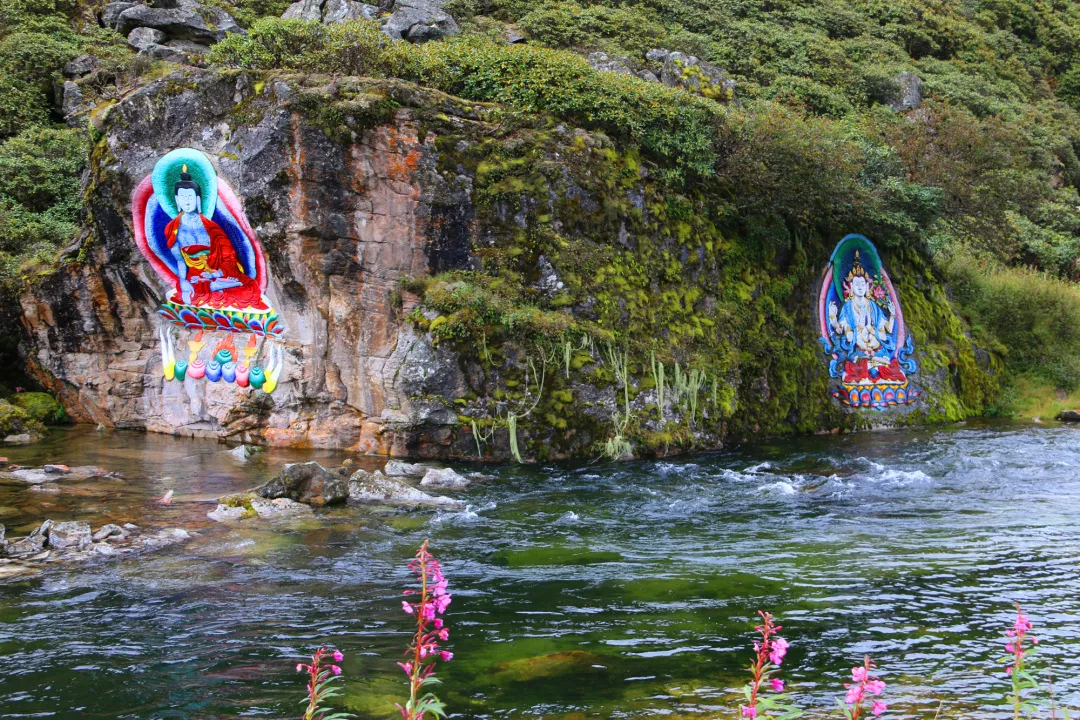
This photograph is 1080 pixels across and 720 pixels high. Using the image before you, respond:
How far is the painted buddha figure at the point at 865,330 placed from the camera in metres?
21.0

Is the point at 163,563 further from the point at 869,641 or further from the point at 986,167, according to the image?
the point at 986,167

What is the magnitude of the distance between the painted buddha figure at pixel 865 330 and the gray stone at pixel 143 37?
2268cm

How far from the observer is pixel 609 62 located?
29.0 metres

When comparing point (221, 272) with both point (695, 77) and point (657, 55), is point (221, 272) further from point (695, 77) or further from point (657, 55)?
point (657, 55)

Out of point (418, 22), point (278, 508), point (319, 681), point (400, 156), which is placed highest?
point (418, 22)

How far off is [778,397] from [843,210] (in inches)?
208

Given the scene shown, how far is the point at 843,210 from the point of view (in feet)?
68.7

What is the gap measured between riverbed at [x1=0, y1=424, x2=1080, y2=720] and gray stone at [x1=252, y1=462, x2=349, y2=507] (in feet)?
1.48

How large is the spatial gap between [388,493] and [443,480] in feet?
4.04

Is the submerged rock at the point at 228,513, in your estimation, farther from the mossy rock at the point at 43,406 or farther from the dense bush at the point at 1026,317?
the dense bush at the point at 1026,317

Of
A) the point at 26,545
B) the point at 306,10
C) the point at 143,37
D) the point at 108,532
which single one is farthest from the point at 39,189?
the point at 26,545

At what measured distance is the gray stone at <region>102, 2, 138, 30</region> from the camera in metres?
28.8

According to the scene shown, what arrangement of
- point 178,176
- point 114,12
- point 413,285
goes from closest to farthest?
point 413,285 < point 178,176 < point 114,12

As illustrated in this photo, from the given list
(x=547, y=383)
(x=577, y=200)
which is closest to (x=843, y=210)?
(x=577, y=200)
